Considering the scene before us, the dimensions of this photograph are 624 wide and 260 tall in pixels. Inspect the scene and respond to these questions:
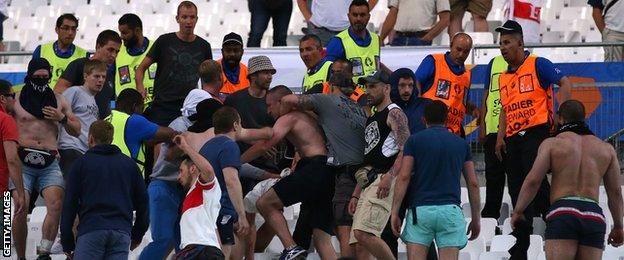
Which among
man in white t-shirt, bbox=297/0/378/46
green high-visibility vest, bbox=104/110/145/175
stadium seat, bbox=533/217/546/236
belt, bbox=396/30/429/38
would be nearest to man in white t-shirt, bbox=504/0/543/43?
belt, bbox=396/30/429/38

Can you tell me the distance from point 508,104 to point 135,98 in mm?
3099

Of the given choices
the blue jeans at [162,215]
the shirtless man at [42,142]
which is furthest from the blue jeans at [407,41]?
the blue jeans at [162,215]

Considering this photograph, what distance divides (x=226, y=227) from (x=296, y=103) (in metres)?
1.37

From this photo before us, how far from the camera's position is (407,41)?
18.8m

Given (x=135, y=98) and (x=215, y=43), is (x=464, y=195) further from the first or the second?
(x=215, y=43)

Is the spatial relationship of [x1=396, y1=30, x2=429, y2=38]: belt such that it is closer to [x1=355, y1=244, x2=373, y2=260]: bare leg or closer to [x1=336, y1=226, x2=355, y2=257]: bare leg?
[x1=336, y1=226, x2=355, y2=257]: bare leg

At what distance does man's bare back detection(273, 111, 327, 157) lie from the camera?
574 inches

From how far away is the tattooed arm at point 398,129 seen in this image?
14000 mm

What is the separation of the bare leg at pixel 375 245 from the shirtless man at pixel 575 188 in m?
0.97

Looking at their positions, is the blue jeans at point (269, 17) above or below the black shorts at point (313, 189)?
above

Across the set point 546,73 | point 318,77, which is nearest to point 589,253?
point 546,73

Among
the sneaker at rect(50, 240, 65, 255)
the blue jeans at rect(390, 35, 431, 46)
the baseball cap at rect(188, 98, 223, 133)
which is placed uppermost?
the blue jeans at rect(390, 35, 431, 46)

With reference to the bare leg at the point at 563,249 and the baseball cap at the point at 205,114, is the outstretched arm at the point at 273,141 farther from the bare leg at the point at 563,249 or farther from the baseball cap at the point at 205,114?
the bare leg at the point at 563,249

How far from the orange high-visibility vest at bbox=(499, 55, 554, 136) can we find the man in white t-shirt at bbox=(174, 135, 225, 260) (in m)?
3.41
